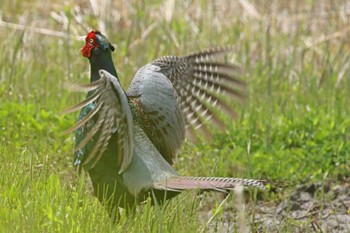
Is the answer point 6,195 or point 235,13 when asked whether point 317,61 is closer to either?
point 235,13

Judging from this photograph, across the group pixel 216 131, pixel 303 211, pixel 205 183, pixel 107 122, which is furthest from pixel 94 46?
pixel 216 131

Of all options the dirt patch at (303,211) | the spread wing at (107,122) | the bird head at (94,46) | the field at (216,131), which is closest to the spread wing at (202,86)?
the field at (216,131)

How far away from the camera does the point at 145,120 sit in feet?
20.8

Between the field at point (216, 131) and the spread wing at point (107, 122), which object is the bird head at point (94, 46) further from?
the field at point (216, 131)

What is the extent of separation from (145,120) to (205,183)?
0.93 meters

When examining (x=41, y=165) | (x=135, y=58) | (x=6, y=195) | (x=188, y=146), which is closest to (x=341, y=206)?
(x=188, y=146)

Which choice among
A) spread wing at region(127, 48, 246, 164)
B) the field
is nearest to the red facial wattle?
spread wing at region(127, 48, 246, 164)

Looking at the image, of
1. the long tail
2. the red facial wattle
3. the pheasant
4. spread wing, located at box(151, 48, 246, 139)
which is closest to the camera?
the long tail

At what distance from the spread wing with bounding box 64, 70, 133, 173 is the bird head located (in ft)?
1.19

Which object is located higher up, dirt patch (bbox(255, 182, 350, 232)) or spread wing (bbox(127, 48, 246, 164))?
spread wing (bbox(127, 48, 246, 164))

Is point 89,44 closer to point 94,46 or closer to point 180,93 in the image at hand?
point 94,46

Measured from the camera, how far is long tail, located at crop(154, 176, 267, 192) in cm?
533

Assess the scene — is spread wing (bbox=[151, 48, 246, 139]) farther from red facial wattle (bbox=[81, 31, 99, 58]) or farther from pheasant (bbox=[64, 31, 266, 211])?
red facial wattle (bbox=[81, 31, 99, 58])

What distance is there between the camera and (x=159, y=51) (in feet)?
32.4
